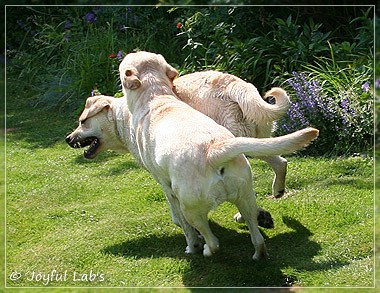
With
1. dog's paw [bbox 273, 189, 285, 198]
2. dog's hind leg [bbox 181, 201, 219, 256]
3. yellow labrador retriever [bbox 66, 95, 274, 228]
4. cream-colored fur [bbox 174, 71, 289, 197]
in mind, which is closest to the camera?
dog's hind leg [bbox 181, 201, 219, 256]

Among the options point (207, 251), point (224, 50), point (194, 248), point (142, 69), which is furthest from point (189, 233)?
point (224, 50)

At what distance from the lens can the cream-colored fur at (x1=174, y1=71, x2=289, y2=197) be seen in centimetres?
582

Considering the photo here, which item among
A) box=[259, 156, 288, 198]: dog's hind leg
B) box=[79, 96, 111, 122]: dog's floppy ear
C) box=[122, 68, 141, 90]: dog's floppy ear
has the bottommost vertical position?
box=[259, 156, 288, 198]: dog's hind leg

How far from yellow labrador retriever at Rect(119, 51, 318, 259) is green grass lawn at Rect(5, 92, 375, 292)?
0.25 meters

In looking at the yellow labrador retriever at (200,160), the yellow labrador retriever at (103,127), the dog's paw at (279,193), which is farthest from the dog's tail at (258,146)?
the yellow labrador retriever at (103,127)

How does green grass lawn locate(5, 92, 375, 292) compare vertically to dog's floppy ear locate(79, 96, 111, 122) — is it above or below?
below

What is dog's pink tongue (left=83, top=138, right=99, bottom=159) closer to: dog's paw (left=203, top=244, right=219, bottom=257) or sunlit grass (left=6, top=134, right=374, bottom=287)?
sunlit grass (left=6, top=134, right=374, bottom=287)

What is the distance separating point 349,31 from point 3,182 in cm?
464

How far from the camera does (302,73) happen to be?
8.09 meters

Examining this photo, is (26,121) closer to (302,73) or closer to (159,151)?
(302,73)

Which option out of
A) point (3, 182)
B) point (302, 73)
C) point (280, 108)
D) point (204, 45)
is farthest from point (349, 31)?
point (3, 182)

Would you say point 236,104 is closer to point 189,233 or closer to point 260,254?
point 189,233

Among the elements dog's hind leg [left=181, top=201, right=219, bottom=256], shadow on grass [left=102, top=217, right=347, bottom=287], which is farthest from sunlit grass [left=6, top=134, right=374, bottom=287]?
Answer: dog's hind leg [left=181, top=201, right=219, bottom=256]

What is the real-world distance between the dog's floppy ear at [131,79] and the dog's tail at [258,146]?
1.29 meters
